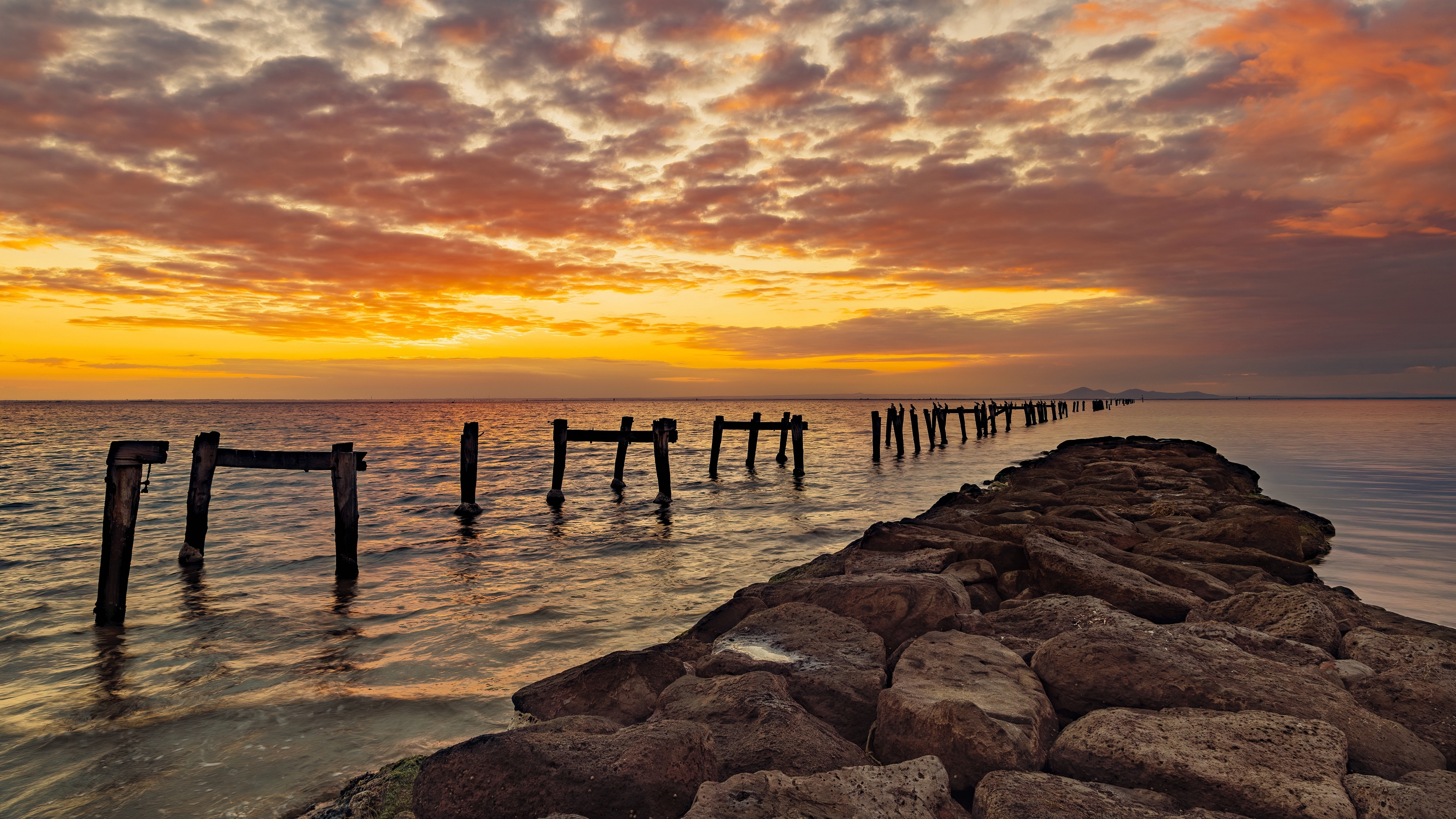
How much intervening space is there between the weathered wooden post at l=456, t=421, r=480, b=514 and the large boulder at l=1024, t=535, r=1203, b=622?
44.4 feet

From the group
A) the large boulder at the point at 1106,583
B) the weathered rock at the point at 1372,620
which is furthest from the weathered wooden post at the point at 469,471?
the weathered rock at the point at 1372,620

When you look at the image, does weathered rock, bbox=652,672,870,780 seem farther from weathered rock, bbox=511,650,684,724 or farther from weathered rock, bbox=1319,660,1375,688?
weathered rock, bbox=1319,660,1375,688

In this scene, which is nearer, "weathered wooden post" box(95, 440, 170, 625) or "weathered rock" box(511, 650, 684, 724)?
"weathered rock" box(511, 650, 684, 724)

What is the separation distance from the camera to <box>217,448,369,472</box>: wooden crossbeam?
34.1 feet

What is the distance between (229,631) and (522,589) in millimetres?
3428

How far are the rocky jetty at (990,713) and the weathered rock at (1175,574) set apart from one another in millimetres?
26

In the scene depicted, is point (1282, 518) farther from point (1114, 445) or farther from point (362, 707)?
point (1114, 445)

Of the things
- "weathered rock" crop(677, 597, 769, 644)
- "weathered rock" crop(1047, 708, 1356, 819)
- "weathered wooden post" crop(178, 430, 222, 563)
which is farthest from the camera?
"weathered wooden post" crop(178, 430, 222, 563)

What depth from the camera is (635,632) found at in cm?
805

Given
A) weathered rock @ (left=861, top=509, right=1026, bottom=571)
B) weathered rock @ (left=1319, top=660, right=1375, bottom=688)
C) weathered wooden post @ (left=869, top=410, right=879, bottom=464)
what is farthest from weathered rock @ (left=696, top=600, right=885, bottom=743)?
weathered wooden post @ (left=869, top=410, right=879, bottom=464)

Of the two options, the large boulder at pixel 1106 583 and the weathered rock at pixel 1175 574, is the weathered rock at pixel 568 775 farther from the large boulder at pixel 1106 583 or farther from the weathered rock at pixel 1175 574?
the weathered rock at pixel 1175 574

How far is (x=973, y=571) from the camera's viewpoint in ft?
24.8

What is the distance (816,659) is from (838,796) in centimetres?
196

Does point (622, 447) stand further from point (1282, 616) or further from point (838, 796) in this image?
point (838, 796)
